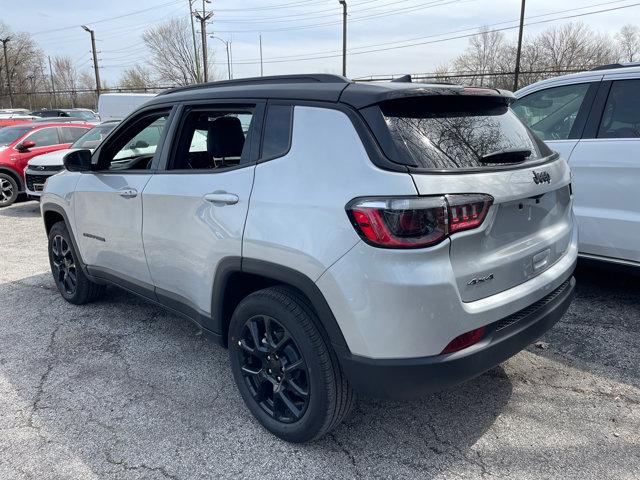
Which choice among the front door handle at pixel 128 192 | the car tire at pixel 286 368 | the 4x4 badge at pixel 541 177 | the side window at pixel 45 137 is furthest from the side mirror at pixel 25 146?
the 4x4 badge at pixel 541 177

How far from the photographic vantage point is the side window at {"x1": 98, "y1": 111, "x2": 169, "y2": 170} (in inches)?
141

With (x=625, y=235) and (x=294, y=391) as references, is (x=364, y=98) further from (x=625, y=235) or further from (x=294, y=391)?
(x=625, y=235)

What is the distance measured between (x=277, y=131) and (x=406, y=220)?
896 millimetres

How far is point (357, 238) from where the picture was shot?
210 cm

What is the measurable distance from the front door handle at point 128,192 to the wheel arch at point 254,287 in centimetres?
103

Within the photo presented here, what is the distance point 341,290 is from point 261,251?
521mm

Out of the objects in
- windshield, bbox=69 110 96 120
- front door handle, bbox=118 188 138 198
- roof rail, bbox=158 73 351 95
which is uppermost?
roof rail, bbox=158 73 351 95

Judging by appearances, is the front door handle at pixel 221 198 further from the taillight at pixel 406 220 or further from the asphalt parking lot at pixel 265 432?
the asphalt parking lot at pixel 265 432

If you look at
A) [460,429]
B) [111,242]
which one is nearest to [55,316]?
[111,242]

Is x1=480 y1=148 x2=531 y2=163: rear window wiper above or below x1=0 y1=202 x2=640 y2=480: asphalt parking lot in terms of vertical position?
above

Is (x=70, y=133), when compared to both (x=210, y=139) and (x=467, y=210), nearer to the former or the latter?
(x=210, y=139)

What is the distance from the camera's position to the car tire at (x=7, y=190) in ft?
34.1

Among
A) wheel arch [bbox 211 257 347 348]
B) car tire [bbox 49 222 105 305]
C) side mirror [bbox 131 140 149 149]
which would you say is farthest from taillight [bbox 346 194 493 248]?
car tire [bbox 49 222 105 305]

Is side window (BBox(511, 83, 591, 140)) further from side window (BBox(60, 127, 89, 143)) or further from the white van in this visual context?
the white van
